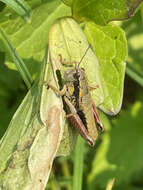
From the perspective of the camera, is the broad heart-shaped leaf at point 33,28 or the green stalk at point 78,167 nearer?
the broad heart-shaped leaf at point 33,28

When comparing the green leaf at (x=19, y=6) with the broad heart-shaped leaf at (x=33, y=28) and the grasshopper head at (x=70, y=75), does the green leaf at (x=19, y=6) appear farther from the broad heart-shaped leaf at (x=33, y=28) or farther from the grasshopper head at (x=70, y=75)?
the grasshopper head at (x=70, y=75)

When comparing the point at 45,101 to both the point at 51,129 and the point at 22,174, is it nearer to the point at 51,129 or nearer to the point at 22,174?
the point at 51,129

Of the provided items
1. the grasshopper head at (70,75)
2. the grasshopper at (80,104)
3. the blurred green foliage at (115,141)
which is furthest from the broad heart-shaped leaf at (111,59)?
the blurred green foliage at (115,141)

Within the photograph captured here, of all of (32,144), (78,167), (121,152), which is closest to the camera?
(32,144)

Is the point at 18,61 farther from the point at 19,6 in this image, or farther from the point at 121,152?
the point at 121,152

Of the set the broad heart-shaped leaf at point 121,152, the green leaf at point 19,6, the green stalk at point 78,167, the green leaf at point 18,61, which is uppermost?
the green leaf at point 19,6

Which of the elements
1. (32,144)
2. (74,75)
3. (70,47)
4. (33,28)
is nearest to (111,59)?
(74,75)

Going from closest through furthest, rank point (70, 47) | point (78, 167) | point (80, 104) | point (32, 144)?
point (32, 144) → point (70, 47) → point (80, 104) → point (78, 167)

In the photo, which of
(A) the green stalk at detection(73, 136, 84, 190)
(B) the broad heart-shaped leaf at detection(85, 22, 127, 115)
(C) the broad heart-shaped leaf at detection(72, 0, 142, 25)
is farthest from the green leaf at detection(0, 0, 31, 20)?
(A) the green stalk at detection(73, 136, 84, 190)
